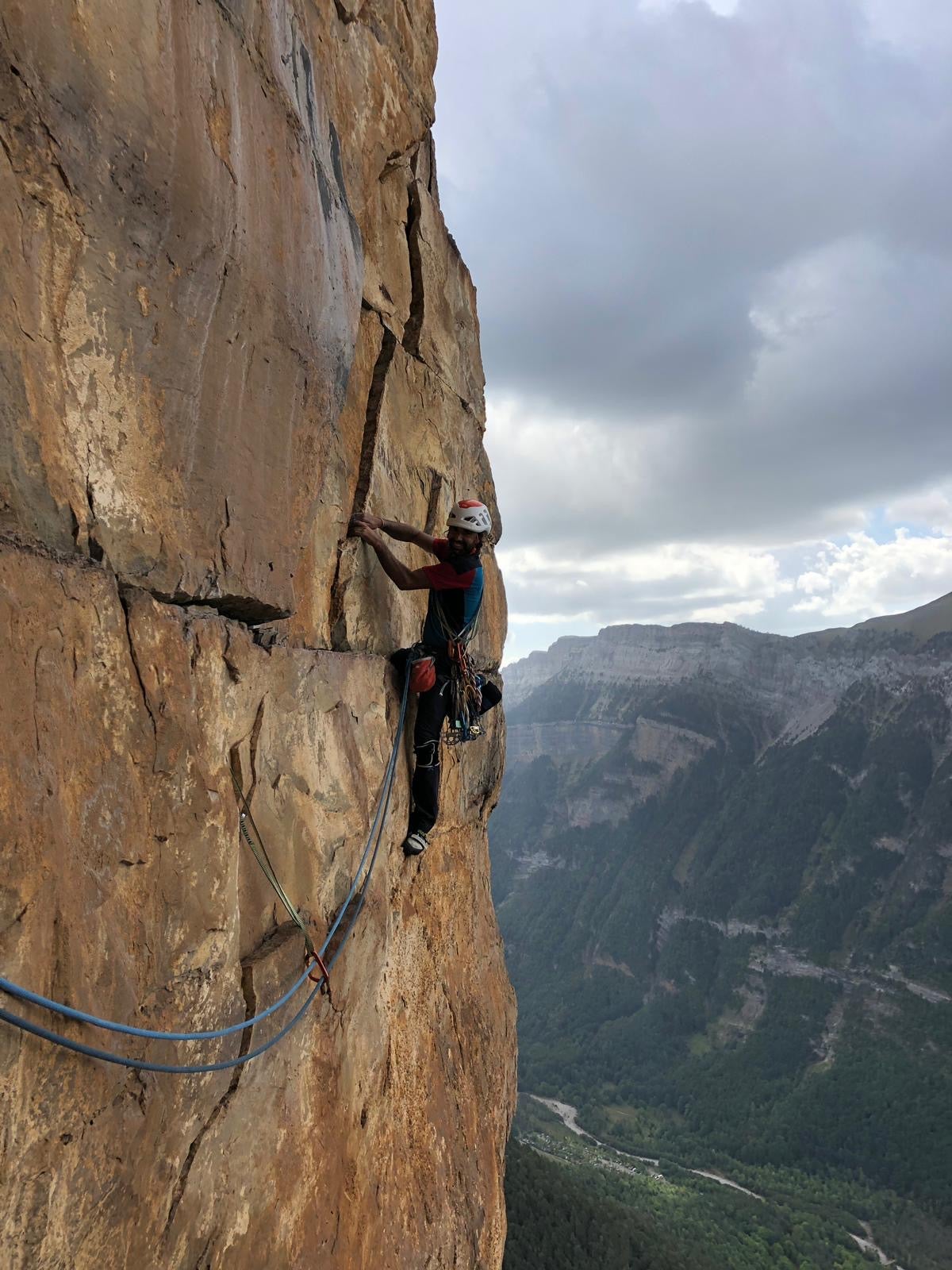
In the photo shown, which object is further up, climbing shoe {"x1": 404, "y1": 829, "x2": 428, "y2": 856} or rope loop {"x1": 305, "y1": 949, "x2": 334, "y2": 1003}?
climbing shoe {"x1": 404, "y1": 829, "x2": 428, "y2": 856}

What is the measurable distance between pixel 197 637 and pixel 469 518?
2782 millimetres

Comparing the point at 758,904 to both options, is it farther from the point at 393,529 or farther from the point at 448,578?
the point at 393,529

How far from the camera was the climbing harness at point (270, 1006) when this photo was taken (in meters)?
2.81

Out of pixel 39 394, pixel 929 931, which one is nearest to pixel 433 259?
pixel 39 394

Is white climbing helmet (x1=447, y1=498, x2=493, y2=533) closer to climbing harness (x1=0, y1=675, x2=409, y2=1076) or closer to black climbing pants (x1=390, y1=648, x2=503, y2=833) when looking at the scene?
black climbing pants (x1=390, y1=648, x2=503, y2=833)

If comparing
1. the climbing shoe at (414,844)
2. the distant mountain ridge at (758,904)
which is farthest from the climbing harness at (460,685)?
the distant mountain ridge at (758,904)

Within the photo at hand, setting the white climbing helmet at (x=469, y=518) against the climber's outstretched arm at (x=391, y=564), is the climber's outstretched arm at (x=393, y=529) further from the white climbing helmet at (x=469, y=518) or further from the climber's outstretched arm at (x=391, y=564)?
the white climbing helmet at (x=469, y=518)

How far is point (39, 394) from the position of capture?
10.1ft

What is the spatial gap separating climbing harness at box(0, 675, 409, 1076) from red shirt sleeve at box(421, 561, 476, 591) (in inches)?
32.9

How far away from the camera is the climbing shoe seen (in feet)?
21.3

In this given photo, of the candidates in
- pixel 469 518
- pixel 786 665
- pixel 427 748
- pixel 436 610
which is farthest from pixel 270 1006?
pixel 786 665

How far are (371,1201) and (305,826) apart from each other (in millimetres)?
2856

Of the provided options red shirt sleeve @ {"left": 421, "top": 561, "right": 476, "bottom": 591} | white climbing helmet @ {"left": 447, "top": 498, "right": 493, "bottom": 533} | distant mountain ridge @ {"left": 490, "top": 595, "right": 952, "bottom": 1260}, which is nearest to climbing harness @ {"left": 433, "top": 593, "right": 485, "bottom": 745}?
red shirt sleeve @ {"left": 421, "top": 561, "right": 476, "bottom": 591}

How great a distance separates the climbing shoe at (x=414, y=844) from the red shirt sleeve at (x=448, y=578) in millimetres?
2090
